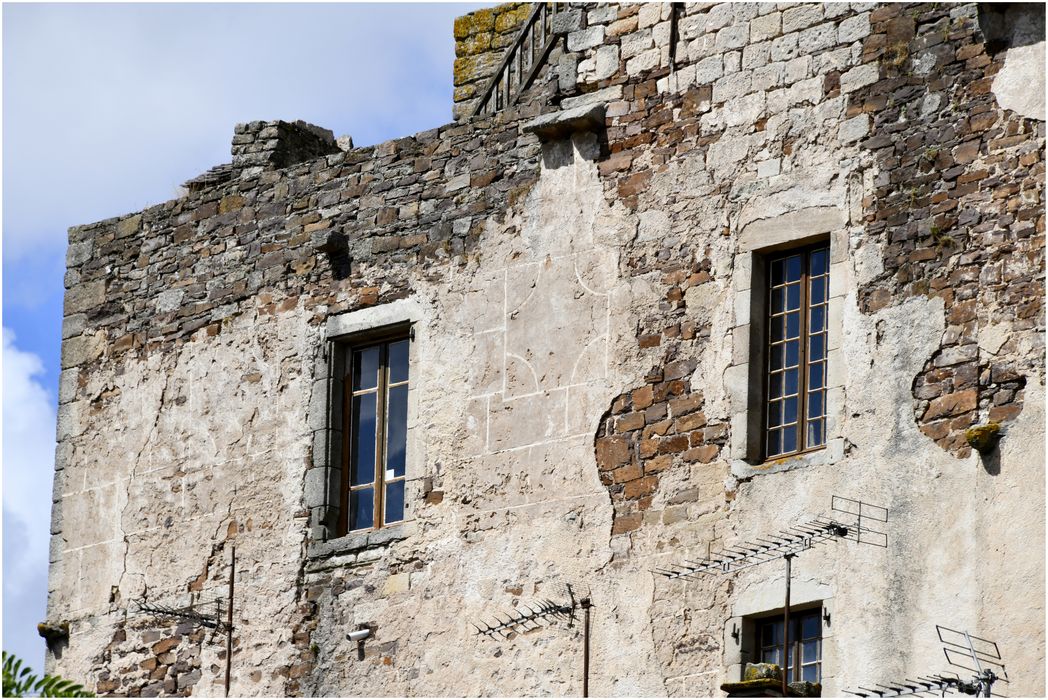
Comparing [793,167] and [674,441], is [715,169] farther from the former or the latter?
[674,441]

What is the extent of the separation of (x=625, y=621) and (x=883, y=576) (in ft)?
5.55

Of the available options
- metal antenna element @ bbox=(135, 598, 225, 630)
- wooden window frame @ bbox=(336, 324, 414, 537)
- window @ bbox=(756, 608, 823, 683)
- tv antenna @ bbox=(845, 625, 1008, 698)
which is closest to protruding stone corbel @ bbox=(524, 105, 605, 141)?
wooden window frame @ bbox=(336, 324, 414, 537)

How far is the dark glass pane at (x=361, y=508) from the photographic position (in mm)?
18234

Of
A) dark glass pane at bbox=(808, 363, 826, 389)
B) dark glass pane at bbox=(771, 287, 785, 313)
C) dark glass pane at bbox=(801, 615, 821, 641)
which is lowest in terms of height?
dark glass pane at bbox=(801, 615, 821, 641)

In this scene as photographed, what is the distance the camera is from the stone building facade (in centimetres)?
1589

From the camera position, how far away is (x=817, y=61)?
56.1 feet

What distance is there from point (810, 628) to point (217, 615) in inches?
169

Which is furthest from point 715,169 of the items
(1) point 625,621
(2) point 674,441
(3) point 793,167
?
(1) point 625,621

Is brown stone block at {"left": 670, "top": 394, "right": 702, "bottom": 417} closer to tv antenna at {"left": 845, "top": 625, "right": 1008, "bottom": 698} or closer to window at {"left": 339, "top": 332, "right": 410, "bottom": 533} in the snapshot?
window at {"left": 339, "top": 332, "right": 410, "bottom": 533}

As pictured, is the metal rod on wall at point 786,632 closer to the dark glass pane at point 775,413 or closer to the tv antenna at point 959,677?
the tv antenna at point 959,677

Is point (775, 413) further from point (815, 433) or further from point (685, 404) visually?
point (685, 404)

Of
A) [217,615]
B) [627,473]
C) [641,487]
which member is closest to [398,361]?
[217,615]

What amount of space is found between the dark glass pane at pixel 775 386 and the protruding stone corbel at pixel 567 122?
2.17 m

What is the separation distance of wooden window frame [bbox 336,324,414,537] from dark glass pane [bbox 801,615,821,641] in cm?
309
